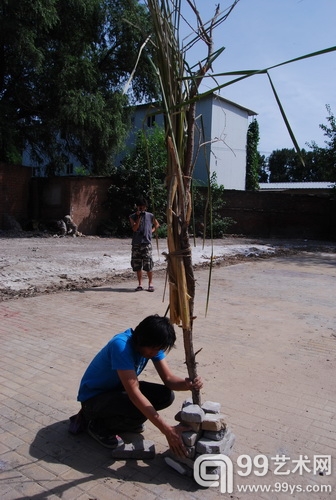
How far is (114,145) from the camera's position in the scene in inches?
827

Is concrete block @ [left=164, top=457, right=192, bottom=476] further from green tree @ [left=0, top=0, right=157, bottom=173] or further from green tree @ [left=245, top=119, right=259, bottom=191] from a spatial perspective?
green tree @ [left=245, top=119, right=259, bottom=191]

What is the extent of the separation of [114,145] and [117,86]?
3241 mm

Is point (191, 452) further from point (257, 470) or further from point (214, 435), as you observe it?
point (257, 470)

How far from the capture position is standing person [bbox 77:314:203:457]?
2.65 m

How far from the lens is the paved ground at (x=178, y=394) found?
8.52ft

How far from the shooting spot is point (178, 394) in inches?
153

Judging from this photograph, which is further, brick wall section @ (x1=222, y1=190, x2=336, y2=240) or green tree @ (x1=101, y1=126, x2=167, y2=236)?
brick wall section @ (x1=222, y1=190, x2=336, y2=240)

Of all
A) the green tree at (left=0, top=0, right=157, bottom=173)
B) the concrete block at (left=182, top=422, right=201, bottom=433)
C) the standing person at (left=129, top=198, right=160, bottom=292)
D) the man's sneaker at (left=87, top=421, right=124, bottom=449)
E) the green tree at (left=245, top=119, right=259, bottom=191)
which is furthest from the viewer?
the green tree at (left=245, top=119, right=259, bottom=191)

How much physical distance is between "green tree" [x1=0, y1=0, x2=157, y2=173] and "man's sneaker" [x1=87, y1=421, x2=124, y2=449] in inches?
640

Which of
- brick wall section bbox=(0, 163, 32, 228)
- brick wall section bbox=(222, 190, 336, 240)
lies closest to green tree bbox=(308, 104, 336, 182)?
brick wall section bbox=(222, 190, 336, 240)

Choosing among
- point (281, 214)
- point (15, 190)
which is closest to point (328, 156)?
point (281, 214)

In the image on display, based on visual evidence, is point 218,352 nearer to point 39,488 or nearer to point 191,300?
point 191,300

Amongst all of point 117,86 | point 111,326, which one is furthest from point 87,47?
point 111,326

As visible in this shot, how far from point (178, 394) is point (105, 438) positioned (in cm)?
108
